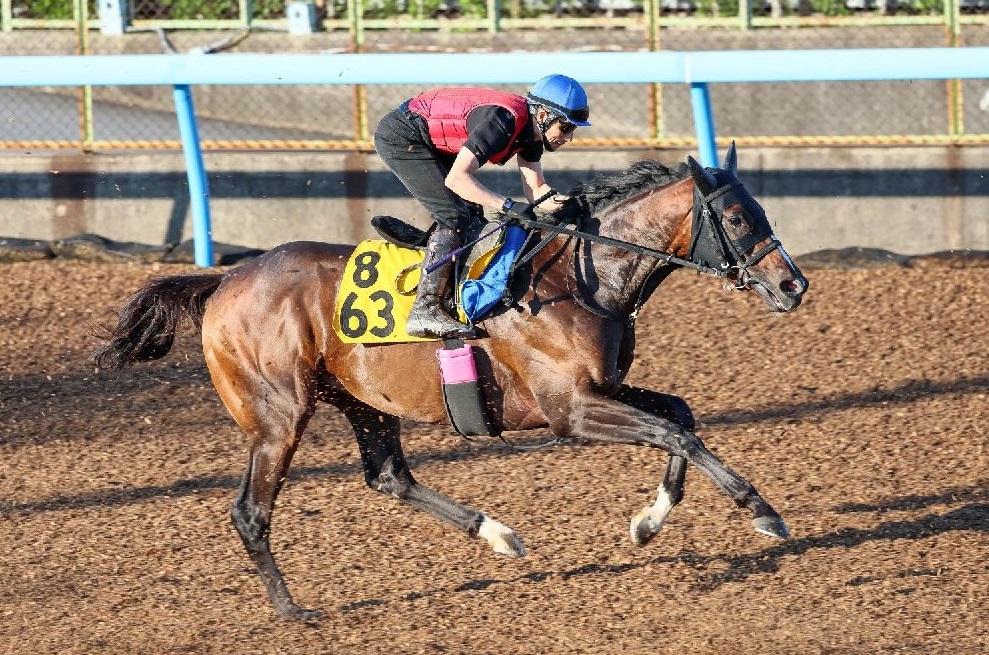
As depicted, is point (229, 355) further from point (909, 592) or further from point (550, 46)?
point (550, 46)

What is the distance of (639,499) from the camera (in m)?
7.50

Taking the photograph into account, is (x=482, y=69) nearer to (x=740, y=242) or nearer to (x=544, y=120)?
(x=544, y=120)

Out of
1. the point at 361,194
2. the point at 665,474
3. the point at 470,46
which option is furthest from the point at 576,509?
the point at 470,46

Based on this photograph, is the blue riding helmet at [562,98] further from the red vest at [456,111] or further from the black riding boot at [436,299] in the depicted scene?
the black riding boot at [436,299]

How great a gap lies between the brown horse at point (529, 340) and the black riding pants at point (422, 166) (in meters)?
0.39

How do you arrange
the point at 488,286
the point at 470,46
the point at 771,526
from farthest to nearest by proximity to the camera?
the point at 470,46 < the point at 488,286 < the point at 771,526

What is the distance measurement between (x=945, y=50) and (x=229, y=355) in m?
5.97

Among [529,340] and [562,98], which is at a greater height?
[562,98]

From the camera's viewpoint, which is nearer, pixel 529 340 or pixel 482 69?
pixel 529 340

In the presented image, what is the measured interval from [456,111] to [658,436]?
1620 mm

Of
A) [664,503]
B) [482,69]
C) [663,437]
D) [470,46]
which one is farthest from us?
[470,46]

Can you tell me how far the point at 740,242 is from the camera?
5.91m

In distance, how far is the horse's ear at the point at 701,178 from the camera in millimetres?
5922

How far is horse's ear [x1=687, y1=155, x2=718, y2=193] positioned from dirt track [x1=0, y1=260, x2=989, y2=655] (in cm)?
172
